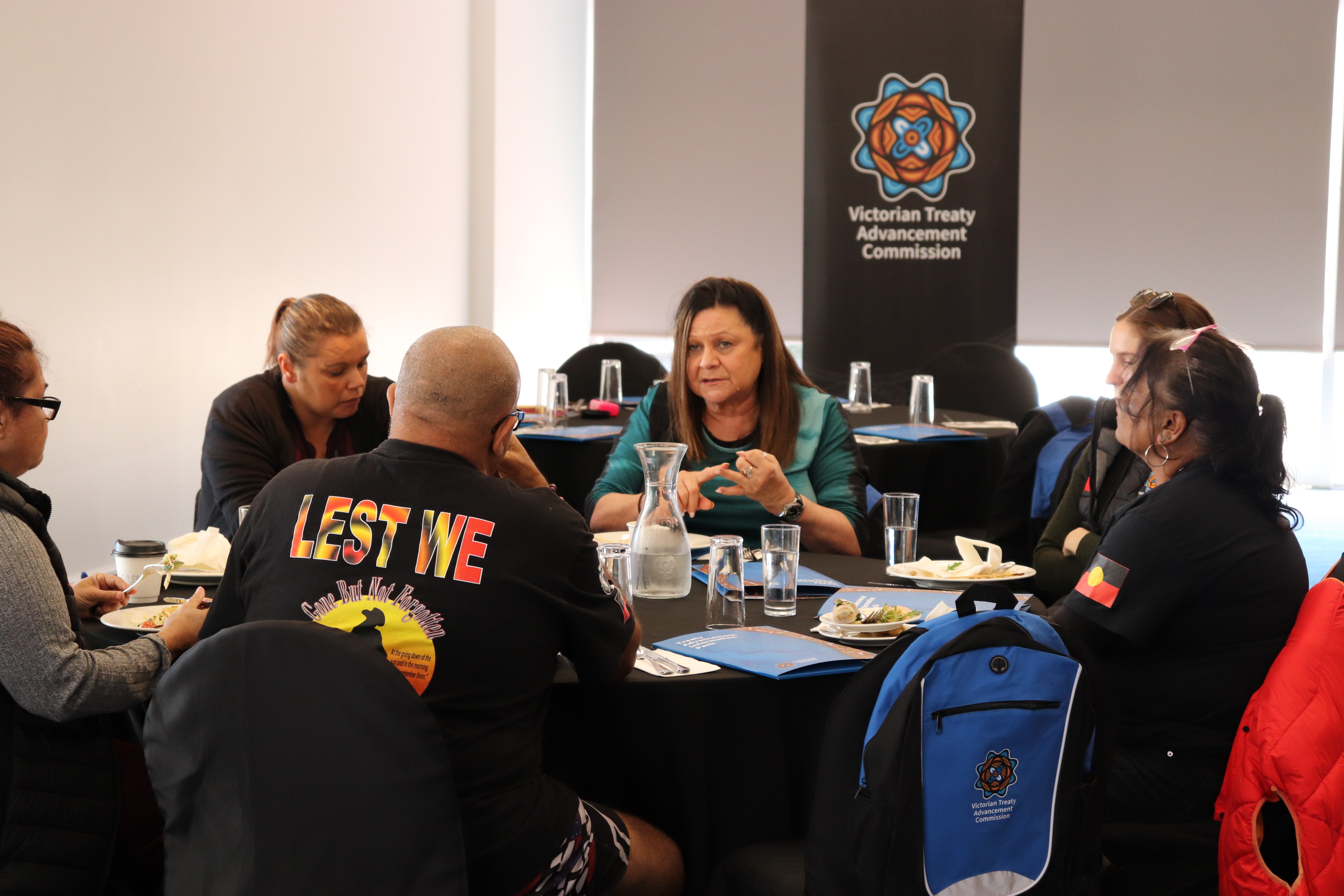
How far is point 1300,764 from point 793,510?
4.07 feet

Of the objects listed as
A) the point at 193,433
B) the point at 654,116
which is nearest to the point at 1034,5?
the point at 654,116

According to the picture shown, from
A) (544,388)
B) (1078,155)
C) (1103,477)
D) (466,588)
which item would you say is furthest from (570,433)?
(1078,155)

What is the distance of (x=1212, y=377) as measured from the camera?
196 cm

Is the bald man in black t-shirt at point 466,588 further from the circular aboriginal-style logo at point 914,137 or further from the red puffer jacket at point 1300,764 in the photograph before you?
the circular aboriginal-style logo at point 914,137

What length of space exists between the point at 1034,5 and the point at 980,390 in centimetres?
388

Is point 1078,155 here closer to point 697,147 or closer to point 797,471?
point 697,147

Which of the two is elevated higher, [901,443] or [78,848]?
[901,443]

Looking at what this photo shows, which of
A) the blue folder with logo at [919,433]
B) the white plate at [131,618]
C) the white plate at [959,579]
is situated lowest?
the white plate at [131,618]

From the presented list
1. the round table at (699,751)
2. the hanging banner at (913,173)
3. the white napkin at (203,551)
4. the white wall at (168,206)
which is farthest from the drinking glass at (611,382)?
the round table at (699,751)

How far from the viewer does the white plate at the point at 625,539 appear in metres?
2.50

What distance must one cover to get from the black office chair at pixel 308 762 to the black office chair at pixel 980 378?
15.0 feet

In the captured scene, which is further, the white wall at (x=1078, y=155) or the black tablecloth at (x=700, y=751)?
the white wall at (x=1078, y=155)

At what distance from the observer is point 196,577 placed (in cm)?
227

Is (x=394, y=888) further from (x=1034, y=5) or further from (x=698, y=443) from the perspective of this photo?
(x=1034, y=5)
